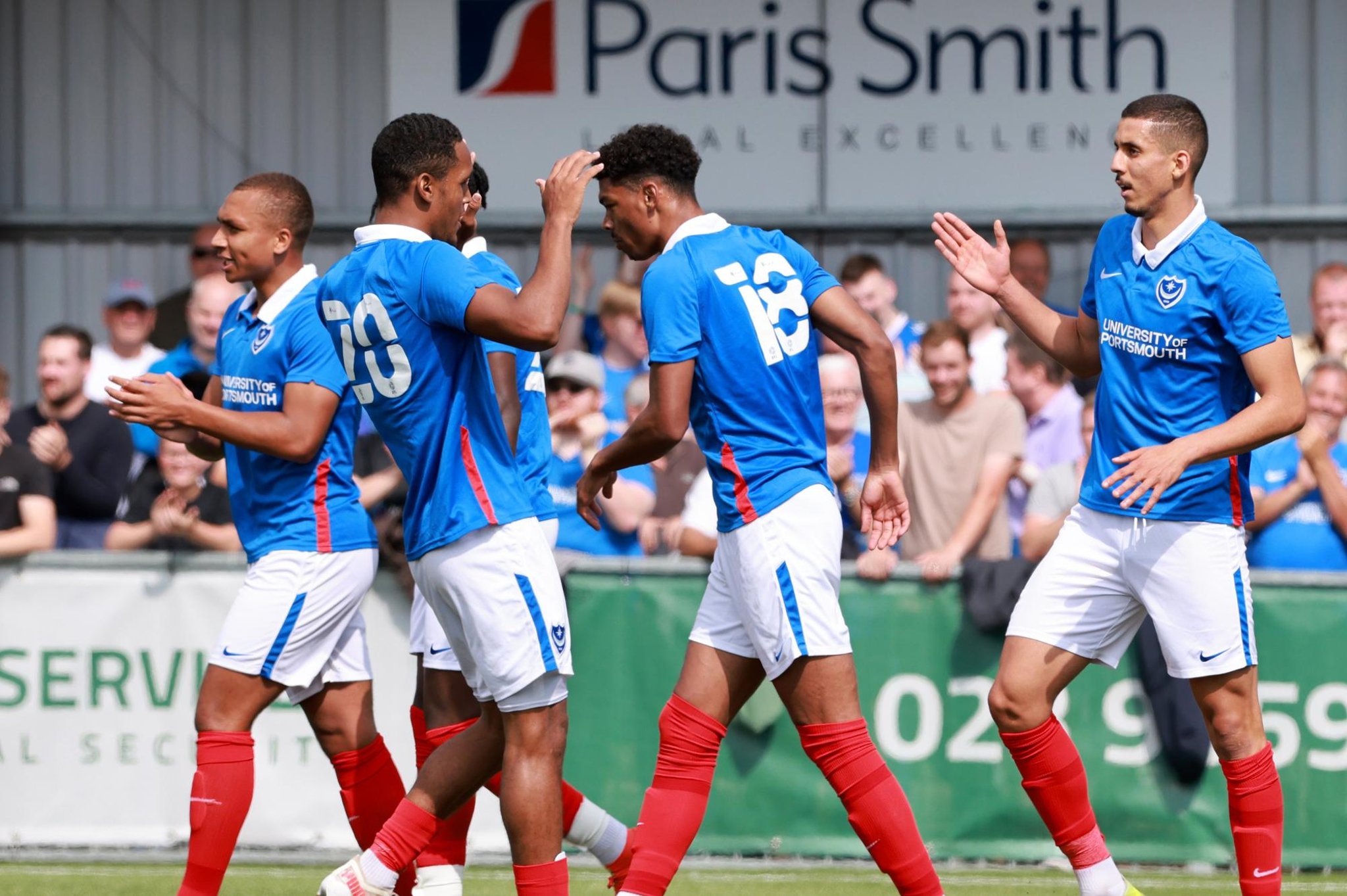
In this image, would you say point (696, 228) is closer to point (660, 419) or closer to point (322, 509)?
point (660, 419)

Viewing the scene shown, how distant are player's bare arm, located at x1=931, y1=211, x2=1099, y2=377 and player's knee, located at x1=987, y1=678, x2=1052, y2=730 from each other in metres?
1.00

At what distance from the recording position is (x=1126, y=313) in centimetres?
498

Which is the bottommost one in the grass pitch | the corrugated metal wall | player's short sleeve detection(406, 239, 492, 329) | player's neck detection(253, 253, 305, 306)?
the grass pitch

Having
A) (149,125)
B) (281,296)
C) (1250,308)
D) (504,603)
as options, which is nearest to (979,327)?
(1250,308)

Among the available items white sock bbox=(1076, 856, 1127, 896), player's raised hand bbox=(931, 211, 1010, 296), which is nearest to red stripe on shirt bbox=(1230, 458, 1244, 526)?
player's raised hand bbox=(931, 211, 1010, 296)

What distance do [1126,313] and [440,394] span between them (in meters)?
1.92

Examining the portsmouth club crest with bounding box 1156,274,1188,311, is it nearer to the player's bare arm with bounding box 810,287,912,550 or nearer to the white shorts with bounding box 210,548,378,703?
the player's bare arm with bounding box 810,287,912,550

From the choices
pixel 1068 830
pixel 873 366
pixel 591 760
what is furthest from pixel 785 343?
pixel 591 760

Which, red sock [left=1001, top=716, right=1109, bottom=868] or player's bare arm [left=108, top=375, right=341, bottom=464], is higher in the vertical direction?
player's bare arm [left=108, top=375, right=341, bottom=464]

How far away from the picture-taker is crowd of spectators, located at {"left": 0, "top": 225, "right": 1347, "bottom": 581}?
724 centimetres

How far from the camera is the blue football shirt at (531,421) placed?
16.8 feet

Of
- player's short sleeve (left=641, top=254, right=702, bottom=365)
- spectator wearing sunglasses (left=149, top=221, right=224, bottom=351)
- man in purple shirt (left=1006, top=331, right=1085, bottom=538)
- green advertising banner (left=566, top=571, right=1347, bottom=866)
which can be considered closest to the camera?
player's short sleeve (left=641, top=254, right=702, bottom=365)

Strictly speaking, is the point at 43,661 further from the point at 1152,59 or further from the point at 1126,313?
the point at 1152,59

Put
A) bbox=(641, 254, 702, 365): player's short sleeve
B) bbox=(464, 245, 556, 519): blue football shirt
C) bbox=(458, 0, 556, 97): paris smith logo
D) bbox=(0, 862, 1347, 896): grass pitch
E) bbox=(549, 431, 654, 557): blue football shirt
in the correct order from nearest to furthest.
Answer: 1. bbox=(641, 254, 702, 365): player's short sleeve
2. bbox=(464, 245, 556, 519): blue football shirt
3. bbox=(0, 862, 1347, 896): grass pitch
4. bbox=(549, 431, 654, 557): blue football shirt
5. bbox=(458, 0, 556, 97): paris smith logo
